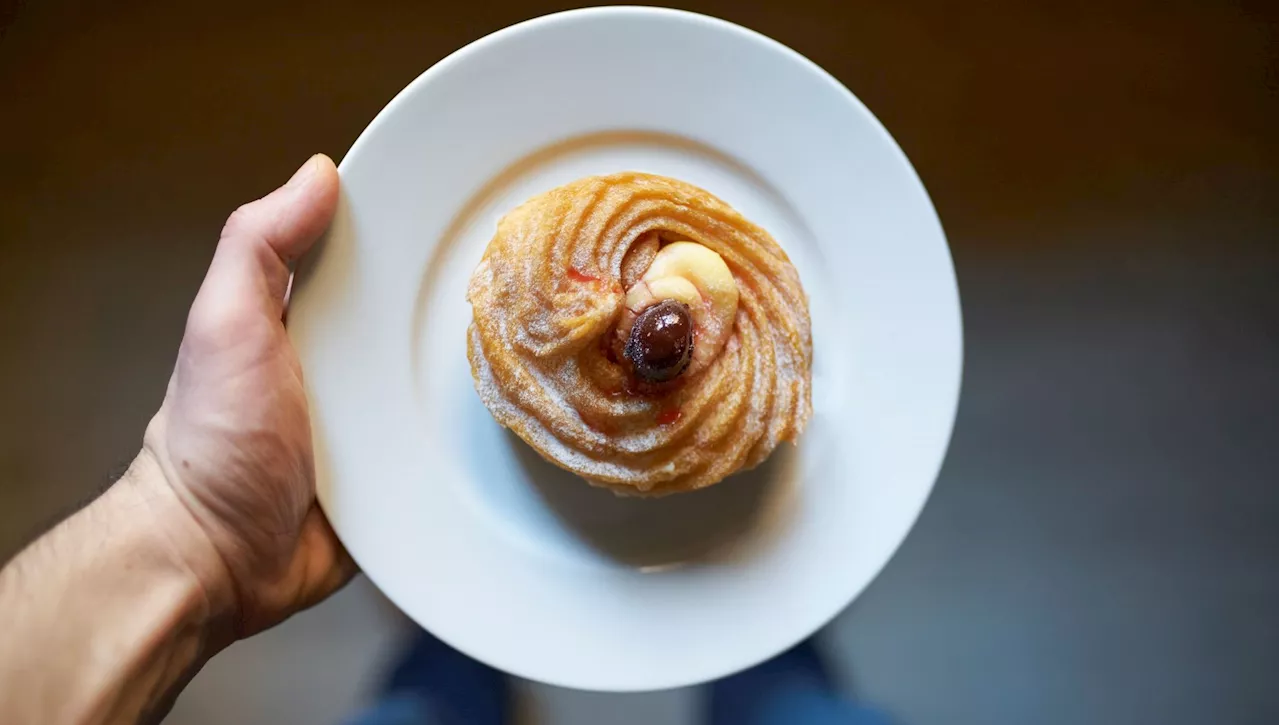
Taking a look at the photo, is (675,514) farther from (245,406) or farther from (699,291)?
(245,406)

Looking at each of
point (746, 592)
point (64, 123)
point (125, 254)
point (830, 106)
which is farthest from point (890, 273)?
point (64, 123)

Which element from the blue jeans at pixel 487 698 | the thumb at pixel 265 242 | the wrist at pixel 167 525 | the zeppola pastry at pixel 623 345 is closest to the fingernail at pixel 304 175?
the thumb at pixel 265 242

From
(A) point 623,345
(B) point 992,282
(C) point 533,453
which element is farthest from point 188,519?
(B) point 992,282

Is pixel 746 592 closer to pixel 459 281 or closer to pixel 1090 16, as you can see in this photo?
pixel 459 281

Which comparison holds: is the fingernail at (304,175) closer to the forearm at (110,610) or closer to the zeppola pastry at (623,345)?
the zeppola pastry at (623,345)

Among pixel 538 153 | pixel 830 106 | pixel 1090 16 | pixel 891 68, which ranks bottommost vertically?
pixel 538 153
